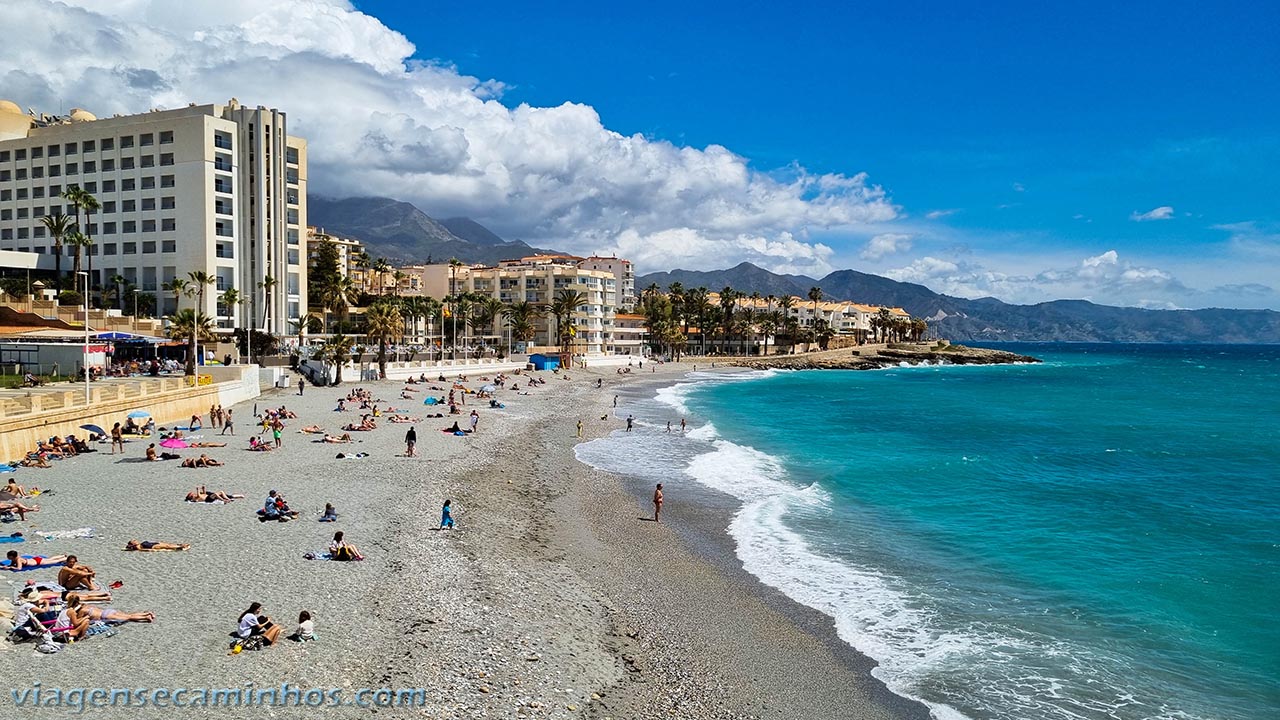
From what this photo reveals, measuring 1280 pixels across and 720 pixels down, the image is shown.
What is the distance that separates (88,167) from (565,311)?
5529 centimetres

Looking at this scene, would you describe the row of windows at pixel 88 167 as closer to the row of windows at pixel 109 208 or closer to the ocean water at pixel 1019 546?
the row of windows at pixel 109 208

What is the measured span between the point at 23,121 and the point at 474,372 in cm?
4733

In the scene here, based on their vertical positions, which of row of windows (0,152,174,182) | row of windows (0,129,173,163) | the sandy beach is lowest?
the sandy beach

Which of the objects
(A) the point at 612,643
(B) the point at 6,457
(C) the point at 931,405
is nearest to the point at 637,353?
(C) the point at 931,405

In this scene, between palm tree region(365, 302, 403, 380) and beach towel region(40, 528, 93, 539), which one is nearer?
beach towel region(40, 528, 93, 539)

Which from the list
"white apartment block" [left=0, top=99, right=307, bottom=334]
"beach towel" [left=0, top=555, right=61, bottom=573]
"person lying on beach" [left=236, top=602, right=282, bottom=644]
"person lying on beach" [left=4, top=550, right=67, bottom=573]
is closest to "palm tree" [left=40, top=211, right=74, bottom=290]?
"white apartment block" [left=0, top=99, right=307, bottom=334]

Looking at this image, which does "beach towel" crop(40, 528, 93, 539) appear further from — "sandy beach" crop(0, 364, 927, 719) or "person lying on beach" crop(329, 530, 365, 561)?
"person lying on beach" crop(329, 530, 365, 561)

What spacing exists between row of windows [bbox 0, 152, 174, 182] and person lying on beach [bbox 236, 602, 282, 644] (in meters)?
65.1

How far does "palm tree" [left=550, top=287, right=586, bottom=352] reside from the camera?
103250mm

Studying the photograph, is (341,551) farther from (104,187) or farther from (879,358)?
(879,358)

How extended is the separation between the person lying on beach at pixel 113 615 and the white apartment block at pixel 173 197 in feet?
185

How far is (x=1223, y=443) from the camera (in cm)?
4541

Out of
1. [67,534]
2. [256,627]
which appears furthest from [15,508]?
[256,627]

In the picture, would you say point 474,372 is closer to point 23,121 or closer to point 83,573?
point 23,121
